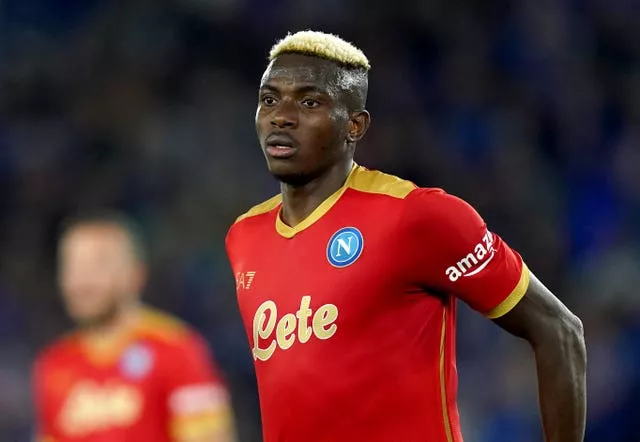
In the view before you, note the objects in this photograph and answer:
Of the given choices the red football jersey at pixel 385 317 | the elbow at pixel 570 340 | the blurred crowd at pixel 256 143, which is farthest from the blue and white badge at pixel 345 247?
the blurred crowd at pixel 256 143

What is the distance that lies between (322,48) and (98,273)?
2478 millimetres

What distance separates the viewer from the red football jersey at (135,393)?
5.41 metres

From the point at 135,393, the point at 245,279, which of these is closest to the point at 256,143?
Result: the point at 135,393

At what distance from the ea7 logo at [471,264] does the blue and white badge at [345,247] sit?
26 centimetres

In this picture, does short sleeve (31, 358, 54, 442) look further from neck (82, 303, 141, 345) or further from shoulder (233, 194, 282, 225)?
shoulder (233, 194, 282, 225)

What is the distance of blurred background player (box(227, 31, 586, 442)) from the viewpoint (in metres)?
3.26

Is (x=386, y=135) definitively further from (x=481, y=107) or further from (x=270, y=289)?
(x=270, y=289)

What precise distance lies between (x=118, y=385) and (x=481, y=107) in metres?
5.26

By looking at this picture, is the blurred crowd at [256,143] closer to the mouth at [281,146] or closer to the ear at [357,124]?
the ear at [357,124]

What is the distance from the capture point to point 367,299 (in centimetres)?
329

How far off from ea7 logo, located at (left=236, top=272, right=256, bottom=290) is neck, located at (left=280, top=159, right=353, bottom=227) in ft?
0.62

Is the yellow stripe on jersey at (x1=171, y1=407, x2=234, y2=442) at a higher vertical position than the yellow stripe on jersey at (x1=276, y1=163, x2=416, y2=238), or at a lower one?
lower

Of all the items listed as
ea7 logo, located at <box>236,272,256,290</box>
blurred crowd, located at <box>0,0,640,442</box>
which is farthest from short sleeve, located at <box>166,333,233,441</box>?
blurred crowd, located at <box>0,0,640,442</box>

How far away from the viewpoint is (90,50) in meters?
10.5
